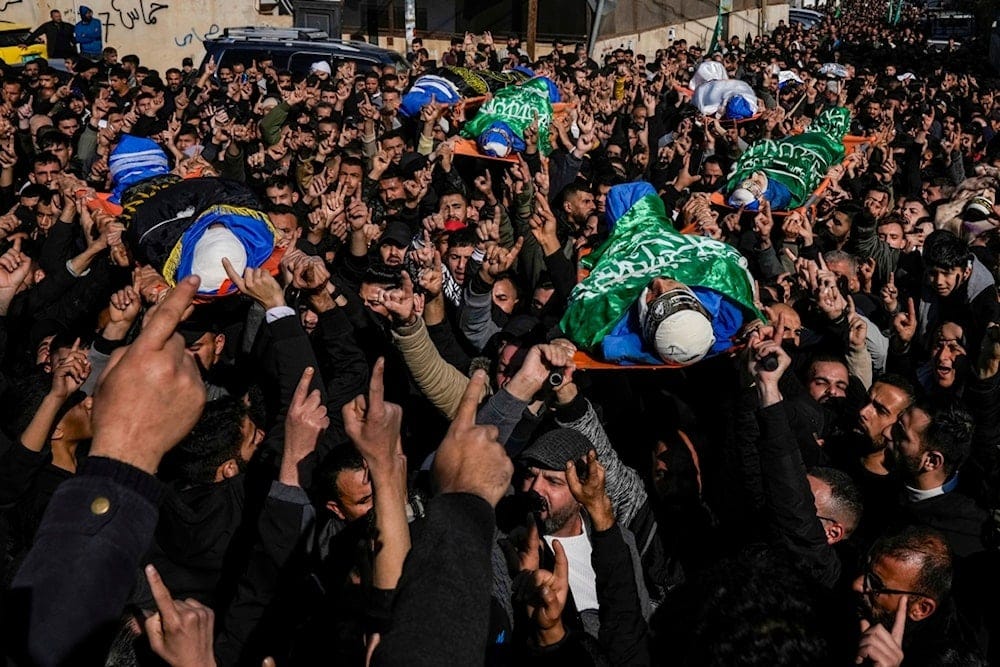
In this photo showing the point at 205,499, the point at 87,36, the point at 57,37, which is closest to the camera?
the point at 205,499

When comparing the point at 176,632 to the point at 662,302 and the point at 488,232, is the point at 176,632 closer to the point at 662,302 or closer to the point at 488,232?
the point at 662,302

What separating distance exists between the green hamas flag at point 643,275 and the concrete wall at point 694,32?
716 inches

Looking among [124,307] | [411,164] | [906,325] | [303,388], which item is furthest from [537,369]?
[411,164]

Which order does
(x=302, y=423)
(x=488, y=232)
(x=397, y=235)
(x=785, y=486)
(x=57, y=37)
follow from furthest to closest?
(x=57, y=37), (x=397, y=235), (x=488, y=232), (x=785, y=486), (x=302, y=423)

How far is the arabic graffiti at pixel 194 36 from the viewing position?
58.2 ft

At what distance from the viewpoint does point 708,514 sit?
349 cm

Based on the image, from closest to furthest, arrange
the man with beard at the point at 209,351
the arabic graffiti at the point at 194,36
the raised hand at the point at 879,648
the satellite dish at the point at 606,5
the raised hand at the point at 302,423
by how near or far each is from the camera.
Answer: the raised hand at the point at 879,648 → the raised hand at the point at 302,423 → the man with beard at the point at 209,351 → the arabic graffiti at the point at 194,36 → the satellite dish at the point at 606,5

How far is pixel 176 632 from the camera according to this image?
5.45ft

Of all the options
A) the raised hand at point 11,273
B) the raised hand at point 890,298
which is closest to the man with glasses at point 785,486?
the raised hand at point 890,298

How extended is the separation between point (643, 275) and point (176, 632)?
259cm

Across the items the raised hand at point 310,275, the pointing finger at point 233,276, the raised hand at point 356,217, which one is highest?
the pointing finger at point 233,276

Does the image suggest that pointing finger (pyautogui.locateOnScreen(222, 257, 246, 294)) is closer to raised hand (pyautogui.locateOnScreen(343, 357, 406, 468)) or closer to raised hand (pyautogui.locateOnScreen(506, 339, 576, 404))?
raised hand (pyautogui.locateOnScreen(506, 339, 576, 404))

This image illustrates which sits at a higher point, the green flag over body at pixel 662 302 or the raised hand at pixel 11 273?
the green flag over body at pixel 662 302

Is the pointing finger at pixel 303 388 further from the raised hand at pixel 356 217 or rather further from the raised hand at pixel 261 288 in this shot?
the raised hand at pixel 356 217
